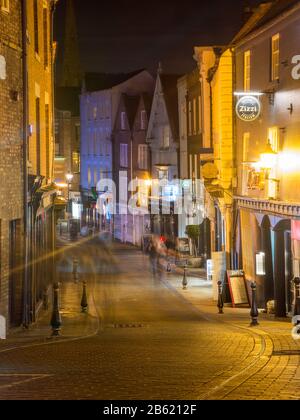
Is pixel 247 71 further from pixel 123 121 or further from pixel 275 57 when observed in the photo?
pixel 123 121

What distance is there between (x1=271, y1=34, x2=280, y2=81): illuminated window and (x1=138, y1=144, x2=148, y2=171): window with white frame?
38.1 m

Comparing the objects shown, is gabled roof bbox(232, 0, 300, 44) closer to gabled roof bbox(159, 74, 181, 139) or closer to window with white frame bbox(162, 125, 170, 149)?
gabled roof bbox(159, 74, 181, 139)

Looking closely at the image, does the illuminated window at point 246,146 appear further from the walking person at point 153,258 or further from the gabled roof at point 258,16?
the walking person at point 153,258

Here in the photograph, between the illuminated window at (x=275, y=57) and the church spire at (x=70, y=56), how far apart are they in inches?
4262

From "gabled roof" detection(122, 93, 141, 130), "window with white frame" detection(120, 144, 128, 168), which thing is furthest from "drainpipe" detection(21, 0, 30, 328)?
"window with white frame" detection(120, 144, 128, 168)

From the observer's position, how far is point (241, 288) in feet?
92.7

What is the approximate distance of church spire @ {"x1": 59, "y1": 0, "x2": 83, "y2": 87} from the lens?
5335 inches

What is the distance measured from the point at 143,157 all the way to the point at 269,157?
40552 millimetres

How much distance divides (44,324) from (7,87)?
20.0ft

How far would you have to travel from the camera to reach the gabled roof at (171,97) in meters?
54.3

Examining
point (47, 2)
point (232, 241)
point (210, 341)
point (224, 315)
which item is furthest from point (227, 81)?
point (210, 341)

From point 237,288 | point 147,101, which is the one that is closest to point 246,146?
point 237,288

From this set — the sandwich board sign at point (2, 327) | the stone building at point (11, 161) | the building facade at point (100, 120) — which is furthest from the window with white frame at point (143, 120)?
the sandwich board sign at point (2, 327)

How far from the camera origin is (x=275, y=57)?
81.0 feet
